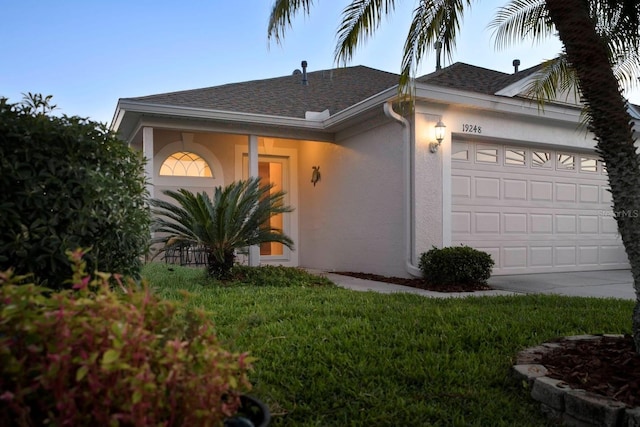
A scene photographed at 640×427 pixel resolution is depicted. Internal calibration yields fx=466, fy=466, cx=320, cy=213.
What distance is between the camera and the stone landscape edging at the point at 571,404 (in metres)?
2.31

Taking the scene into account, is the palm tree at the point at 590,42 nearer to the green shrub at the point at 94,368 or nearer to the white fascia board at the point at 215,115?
the green shrub at the point at 94,368

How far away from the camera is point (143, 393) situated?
1219 mm

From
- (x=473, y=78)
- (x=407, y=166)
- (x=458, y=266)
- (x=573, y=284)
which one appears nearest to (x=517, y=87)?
(x=473, y=78)

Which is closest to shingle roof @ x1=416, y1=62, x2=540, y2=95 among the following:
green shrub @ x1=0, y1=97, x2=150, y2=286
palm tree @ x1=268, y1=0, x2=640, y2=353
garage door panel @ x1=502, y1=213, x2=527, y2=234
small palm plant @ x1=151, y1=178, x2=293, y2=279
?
palm tree @ x1=268, y1=0, x2=640, y2=353

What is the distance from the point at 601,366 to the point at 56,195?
3382 millimetres

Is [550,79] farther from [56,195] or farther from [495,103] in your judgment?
[56,195]

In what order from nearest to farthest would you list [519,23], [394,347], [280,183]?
[394,347]
[519,23]
[280,183]

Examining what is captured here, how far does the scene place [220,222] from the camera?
24.2 ft

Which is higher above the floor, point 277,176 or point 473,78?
point 473,78

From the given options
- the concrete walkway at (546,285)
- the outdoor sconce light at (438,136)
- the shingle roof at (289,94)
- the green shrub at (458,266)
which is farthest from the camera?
the shingle roof at (289,94)

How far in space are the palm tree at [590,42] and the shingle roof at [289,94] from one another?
9.15 feet

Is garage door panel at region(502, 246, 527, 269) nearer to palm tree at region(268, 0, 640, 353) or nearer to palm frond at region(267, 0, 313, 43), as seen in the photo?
palm tree at region(268, 0, 640, 353)

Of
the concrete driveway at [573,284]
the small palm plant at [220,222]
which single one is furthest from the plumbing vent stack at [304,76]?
the concrete driveway at [573,284]

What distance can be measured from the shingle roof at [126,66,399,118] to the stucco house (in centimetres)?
8
